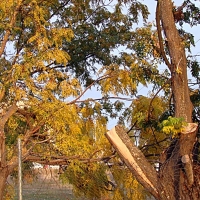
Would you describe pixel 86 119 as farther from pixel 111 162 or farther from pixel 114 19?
pixel 114 19

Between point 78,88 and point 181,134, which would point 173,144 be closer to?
point 181,134

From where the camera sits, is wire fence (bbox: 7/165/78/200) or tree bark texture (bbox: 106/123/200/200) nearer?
tree bark texture (bbox: 106/123/200/200)

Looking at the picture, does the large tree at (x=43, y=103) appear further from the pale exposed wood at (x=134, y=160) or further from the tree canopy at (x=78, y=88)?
the pale exposed wood at (x=134, y=160)

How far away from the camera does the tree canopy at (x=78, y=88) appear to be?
31.2ft

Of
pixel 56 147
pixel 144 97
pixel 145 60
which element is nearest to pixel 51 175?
pixel 56 147

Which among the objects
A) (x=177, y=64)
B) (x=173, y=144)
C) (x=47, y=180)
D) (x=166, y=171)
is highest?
(x=177, y=64)

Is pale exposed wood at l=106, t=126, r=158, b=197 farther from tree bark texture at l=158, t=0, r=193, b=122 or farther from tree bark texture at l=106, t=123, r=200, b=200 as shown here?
tree bark texture at l=158, t=0, r=193, b=122

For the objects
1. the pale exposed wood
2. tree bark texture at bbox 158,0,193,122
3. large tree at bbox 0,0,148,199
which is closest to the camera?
the pale exposed wood

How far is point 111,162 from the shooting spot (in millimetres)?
11922

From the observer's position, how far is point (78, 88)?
11.7 metres

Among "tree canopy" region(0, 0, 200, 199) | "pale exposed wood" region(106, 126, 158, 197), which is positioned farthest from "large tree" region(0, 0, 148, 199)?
"pale exposed wood" region(106, 126, 158, 197)

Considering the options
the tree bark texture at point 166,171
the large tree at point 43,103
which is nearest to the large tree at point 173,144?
the tree bark texture at point 166,171

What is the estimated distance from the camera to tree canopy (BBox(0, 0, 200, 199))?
9.52 meters

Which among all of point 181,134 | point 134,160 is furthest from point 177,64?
point 134,160
